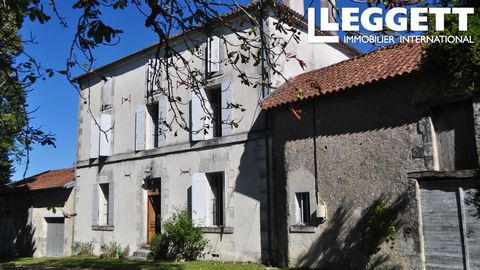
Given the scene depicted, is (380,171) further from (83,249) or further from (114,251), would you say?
(83,249)

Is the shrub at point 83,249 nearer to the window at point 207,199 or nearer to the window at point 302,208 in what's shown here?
the window at point 207,199

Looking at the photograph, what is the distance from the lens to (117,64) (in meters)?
18.2

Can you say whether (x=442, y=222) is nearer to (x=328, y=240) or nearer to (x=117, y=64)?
(x=328, y=240)

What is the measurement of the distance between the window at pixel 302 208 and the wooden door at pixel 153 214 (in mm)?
6242

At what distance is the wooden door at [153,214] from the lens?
1641 cm

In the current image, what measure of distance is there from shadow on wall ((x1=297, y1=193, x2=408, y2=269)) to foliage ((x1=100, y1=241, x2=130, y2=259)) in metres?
7.50

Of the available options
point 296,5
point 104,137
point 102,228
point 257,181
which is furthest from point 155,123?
point 296,5

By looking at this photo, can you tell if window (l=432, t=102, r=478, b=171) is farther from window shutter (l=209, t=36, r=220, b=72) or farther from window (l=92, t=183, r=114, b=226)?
window (l=92, t=183, r=114, b=226)

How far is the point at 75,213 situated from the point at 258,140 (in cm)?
970

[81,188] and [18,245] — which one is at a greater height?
[81,188]

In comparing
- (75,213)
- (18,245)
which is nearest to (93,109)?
(75,213)

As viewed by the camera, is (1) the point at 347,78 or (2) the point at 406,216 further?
(1) the point at 347,78

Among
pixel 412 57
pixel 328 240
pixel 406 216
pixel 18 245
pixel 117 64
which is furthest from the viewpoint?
pixel 18 245

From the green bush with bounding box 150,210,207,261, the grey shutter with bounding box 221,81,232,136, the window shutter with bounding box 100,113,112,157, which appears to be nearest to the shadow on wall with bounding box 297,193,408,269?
the green bush with bounding box 150,210,207,261
